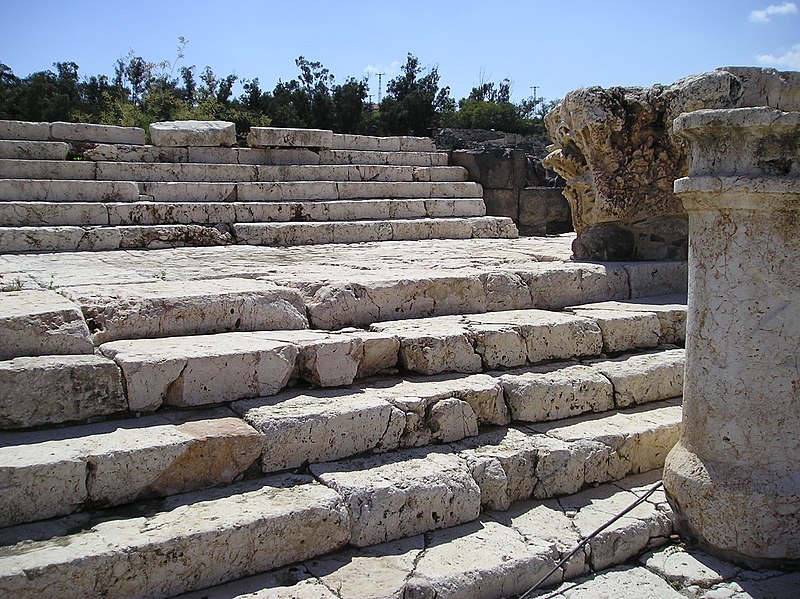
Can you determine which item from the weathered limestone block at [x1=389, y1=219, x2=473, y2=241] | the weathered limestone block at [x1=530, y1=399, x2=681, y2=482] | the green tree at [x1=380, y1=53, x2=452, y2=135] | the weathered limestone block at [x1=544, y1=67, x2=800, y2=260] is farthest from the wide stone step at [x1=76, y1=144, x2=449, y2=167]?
the green tree at [x1=380, y1=53, x2=452, y2=135]

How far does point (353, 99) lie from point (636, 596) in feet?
80.3

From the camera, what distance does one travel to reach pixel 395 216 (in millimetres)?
8625

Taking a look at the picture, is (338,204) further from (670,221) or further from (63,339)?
(63,339)

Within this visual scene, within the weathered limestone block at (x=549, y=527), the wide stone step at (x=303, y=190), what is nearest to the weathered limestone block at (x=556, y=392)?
the weathered limestone block at (x=549, y=527)

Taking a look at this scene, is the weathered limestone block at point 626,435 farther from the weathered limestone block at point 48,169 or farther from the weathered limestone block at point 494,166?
the weathered limestone block at point 494,166

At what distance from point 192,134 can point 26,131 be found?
6.07ft

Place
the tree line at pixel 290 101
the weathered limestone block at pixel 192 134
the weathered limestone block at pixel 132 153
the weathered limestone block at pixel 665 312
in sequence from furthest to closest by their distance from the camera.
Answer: the tree line at pixel 290 101
the weathered limestone block at pixel 192 134
the weathered limestone block at pixel 132 153
the weathered limestone block at pixel 665 312

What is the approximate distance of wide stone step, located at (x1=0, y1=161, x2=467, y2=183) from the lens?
745cm

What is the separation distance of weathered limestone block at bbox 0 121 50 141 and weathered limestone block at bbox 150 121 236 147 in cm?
117

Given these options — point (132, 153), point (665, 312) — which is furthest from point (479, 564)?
point (132, 153)

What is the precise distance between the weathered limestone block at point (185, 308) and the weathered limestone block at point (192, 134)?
4738mm

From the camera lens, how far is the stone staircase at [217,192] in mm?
6855

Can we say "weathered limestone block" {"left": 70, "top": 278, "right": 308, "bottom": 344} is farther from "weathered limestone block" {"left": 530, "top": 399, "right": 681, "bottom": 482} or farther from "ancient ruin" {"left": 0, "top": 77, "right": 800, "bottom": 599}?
"weathered limestone block" {"left": 530, "top": 399, "right": 681, "bottom": 482}

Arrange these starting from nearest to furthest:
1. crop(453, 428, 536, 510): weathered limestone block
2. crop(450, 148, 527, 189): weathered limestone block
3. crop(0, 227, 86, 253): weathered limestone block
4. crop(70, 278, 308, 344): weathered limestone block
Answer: crop(453, 428, 536, 510): weathered limestone block
crop(70, 278, 308, 344): weathered limestone block
crop(0, 227, 86, 253): weathered limestone block
crop(450, 148, 527, 189): weathered limestone block
